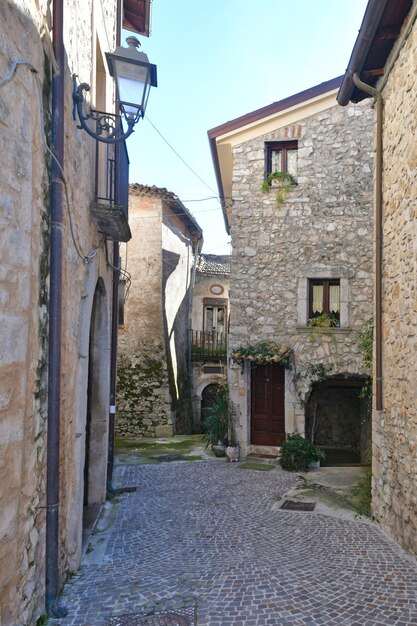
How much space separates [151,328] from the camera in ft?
47.5

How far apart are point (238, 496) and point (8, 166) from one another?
6.00 m

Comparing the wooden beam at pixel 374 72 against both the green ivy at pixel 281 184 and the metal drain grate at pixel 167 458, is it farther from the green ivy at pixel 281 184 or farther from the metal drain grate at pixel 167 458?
the metal drain grate at pixel 167 458

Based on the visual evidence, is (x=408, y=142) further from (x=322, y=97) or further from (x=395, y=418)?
(x=322, y=97)

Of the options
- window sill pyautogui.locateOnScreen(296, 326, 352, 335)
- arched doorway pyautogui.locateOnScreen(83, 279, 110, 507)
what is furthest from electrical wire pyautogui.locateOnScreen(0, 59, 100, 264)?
window sill pyautogui.locateOnScreen(296, 326, 352, 335)

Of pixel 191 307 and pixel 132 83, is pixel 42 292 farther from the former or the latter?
pixel 191 307

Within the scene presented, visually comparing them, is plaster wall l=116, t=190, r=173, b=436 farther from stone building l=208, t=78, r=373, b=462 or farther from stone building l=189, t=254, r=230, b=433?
stone building l=208, t=78, r=373, b=462

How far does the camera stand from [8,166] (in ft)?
9.07

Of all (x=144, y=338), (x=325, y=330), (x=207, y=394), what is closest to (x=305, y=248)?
(x=325, y=330)

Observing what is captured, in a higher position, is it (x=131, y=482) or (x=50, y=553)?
(x=50, y=553)

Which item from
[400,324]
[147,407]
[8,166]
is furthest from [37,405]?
[147,407]

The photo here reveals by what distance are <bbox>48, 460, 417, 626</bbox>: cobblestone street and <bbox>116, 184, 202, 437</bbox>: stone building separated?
6.80 metres

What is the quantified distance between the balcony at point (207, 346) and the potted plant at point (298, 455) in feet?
26.6

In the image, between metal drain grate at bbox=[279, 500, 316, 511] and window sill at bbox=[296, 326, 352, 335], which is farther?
window sill at bbox=[296, 326, 352, 335]

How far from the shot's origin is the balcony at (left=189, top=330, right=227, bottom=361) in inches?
691
